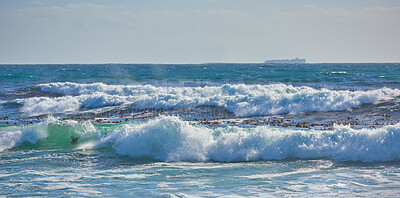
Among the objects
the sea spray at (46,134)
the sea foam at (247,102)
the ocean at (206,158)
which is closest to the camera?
the ocean at (206,158)

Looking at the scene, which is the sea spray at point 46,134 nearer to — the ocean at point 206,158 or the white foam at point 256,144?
the ocean at point 206,158

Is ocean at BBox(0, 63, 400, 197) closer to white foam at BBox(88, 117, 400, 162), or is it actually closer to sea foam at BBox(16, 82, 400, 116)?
white foam at BBox(88, 117, 400, 162)

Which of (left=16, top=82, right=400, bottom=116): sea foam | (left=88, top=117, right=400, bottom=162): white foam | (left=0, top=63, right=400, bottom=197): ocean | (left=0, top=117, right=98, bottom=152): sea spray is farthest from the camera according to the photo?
(left=16, top=82, right=400, bottom=116): sea foam

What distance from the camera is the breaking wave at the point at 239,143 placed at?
1014 centimetres

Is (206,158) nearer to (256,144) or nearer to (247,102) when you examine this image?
(256,144)

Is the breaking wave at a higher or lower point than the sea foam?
lower

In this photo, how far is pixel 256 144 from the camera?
420 inches

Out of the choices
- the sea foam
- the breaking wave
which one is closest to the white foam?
the breaking wave

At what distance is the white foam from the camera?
398 inches

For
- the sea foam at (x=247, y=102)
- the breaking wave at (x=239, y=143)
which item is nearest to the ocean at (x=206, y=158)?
the breaking wave at (x=239, y=143)

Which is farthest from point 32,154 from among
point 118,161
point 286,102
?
point 286,102

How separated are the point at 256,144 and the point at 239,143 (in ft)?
1.60

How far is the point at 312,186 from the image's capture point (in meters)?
7.65

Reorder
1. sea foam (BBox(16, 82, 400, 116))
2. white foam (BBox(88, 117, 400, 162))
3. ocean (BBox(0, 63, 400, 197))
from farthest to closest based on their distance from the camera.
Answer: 1. sea foam (BBox(16, 82, 400, 116))
2. white foam (BBox(88, 117, 400, 162))
3. ocean (BBox(0, 63, 400, 197))
